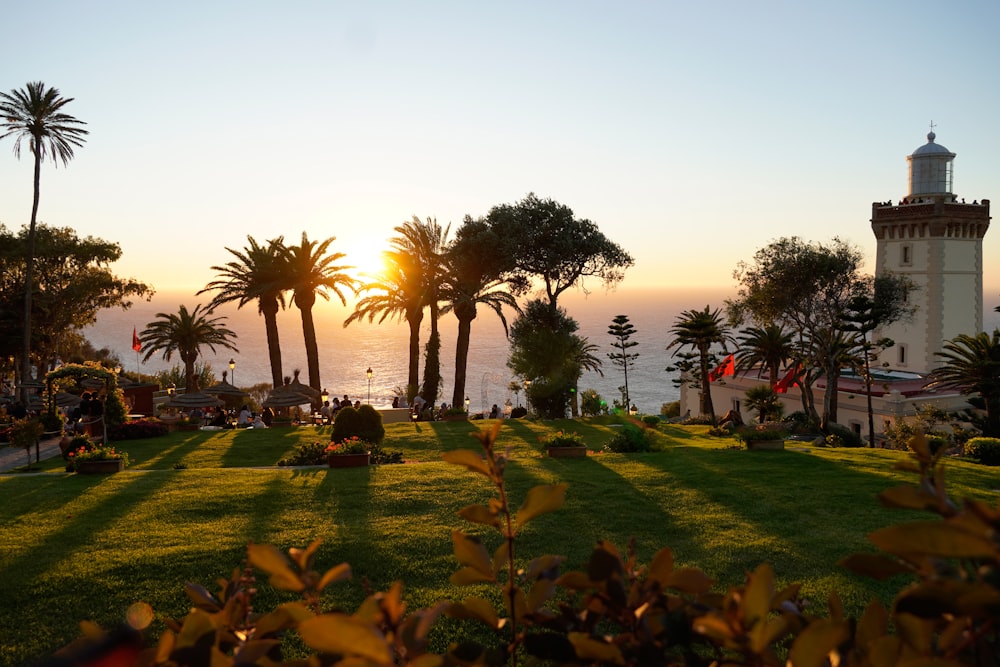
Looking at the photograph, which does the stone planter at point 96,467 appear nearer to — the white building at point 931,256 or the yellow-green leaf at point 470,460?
the yellow-green leaf at point 470,460

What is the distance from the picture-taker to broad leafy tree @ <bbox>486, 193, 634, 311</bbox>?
129 feet

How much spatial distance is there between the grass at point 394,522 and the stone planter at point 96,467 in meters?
0.54

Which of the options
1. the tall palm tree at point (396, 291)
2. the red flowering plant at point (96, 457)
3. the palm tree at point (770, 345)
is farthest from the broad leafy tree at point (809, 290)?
the red flowering plant at point (96, 457)

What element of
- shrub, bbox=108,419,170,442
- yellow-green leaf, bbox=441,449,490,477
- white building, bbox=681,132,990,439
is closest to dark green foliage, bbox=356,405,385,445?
shrub, bbox=108,419,170,442

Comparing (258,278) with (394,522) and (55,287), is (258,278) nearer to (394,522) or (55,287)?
(55,287)

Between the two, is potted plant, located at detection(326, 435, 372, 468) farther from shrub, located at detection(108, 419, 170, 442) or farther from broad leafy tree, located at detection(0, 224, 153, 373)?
broad leafy tree, located at detection(0, 224, 153, 373)

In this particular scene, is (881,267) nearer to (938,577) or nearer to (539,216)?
(539,216)

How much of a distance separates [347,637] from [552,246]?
3913cm

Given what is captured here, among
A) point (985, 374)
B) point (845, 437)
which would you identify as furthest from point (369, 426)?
point (985, 374)

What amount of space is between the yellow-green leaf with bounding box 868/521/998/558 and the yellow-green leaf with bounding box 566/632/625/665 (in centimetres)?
57

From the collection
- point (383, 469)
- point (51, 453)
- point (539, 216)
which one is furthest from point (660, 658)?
point (539, 216)

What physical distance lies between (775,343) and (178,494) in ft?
124

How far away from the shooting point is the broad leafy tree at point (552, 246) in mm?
39406

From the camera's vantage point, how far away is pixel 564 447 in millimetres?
17297
